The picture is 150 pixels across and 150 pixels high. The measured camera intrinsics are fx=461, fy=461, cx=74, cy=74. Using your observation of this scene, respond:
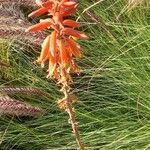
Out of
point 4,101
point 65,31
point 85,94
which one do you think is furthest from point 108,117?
point 65,31

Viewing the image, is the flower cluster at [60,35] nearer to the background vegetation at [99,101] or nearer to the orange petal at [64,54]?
the orange petal at [64,54]

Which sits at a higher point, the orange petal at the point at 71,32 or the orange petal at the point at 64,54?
the orange petal at the point at 71,32

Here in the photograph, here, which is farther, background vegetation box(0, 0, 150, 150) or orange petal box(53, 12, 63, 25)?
background vegetation box(0, 0, 150, 150)

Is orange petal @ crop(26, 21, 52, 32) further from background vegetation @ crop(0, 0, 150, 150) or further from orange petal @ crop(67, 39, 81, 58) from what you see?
background vegetation @ crop(0, 0, 150, 150)

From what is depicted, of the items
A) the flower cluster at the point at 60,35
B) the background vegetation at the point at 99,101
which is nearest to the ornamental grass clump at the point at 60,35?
the flower cluster at the point at 60,35

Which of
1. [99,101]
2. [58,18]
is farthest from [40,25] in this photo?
[99,101]

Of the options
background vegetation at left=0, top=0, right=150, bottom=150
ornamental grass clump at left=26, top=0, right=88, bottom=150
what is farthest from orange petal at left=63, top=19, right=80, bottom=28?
background vegetation at left=0, top=0, right=150, bottom=150

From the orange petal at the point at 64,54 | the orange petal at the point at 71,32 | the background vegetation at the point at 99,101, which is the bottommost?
the orange petal at the point at 64,54

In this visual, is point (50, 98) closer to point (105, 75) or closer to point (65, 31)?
point (105, 75)
